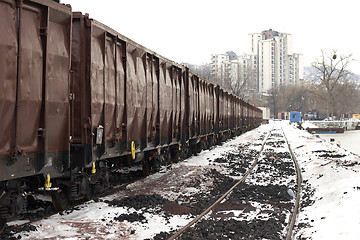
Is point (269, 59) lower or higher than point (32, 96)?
higher

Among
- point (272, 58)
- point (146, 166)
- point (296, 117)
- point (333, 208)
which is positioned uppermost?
point (272, 58)

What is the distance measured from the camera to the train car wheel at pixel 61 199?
6.85 m

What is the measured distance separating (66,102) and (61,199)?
214cm

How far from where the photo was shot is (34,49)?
5.25 metres

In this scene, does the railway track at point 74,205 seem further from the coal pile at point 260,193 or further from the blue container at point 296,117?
the blue container at point 296,117

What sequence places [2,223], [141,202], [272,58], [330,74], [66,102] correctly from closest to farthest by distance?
[2,223] < [66,102] < [141,202] < [330,74] < [272,58]

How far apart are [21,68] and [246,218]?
4998mm

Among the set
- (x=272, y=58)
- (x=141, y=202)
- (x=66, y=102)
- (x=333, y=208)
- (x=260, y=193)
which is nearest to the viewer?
(x=66, y=102)

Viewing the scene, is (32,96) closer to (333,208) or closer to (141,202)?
(141,202)

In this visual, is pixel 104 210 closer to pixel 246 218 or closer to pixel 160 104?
pixel 246 218

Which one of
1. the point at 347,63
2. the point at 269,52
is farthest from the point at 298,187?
the point at 269,52

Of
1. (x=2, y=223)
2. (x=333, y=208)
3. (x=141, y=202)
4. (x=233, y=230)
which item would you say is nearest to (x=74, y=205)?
(x=141, y=202)

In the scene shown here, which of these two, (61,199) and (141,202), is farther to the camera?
(141,202)

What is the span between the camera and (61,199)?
694 cm
